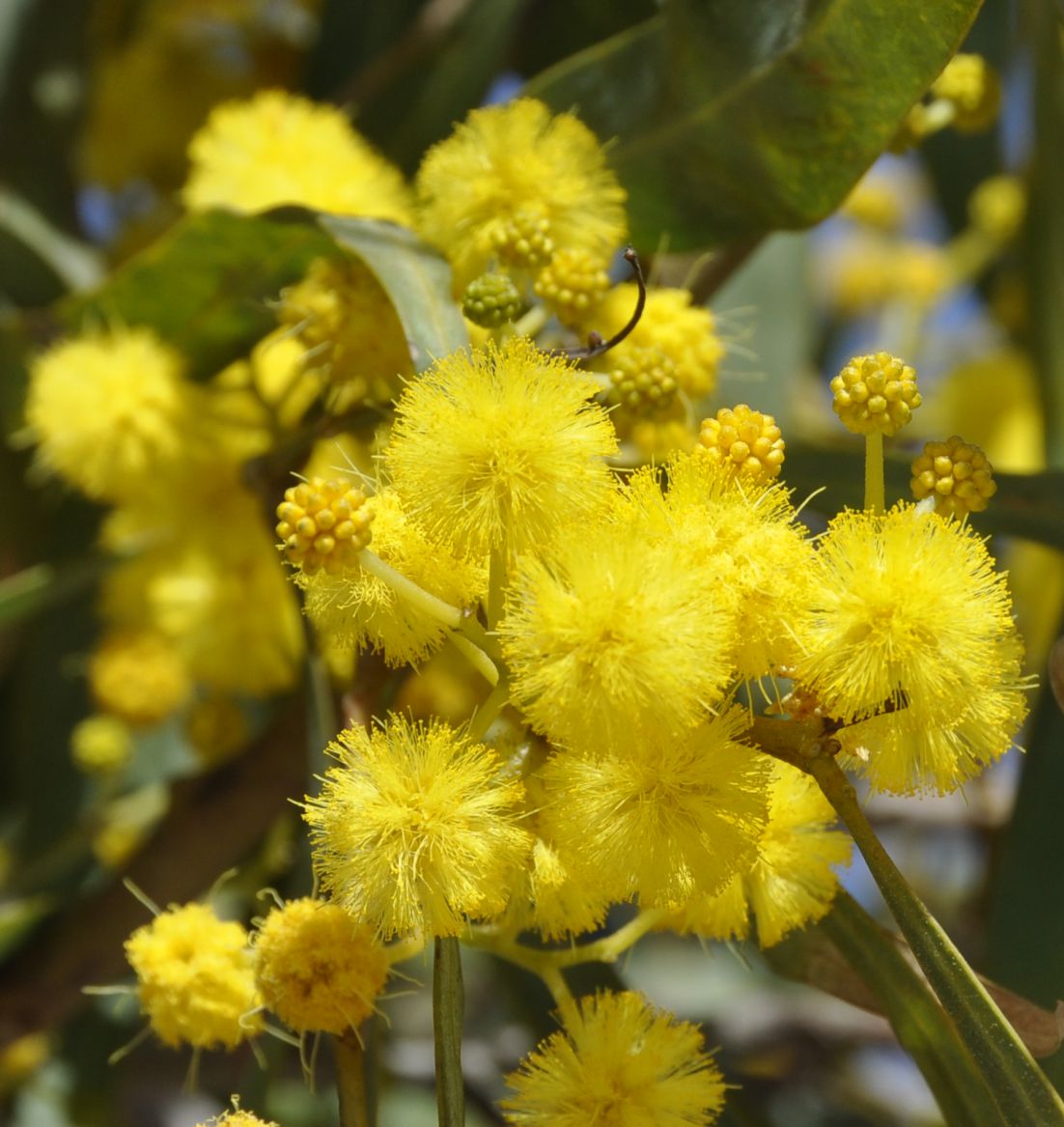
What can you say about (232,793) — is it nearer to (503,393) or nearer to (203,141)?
(203,141)

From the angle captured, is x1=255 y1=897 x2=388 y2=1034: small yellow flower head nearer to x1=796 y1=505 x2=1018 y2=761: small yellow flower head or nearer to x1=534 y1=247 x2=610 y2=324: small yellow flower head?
x1=796 y1=505 x2=1018 y2=761: small yellow flower head

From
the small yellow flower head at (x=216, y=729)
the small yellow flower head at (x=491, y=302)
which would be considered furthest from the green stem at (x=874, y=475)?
the small yellow flower head at (x=216, y=729)

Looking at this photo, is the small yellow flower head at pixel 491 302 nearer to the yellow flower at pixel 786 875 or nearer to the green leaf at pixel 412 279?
the green leaf at pixel 412 279

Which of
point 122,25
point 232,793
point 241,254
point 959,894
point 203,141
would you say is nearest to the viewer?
point 241,254

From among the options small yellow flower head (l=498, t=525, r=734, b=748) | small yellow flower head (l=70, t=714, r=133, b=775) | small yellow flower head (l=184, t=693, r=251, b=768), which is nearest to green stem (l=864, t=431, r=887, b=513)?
small yellow flower head (l=498, t=525, r=734, b=748)

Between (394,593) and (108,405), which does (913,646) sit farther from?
(108,405)

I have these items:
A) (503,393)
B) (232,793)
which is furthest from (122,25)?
(503,393)
